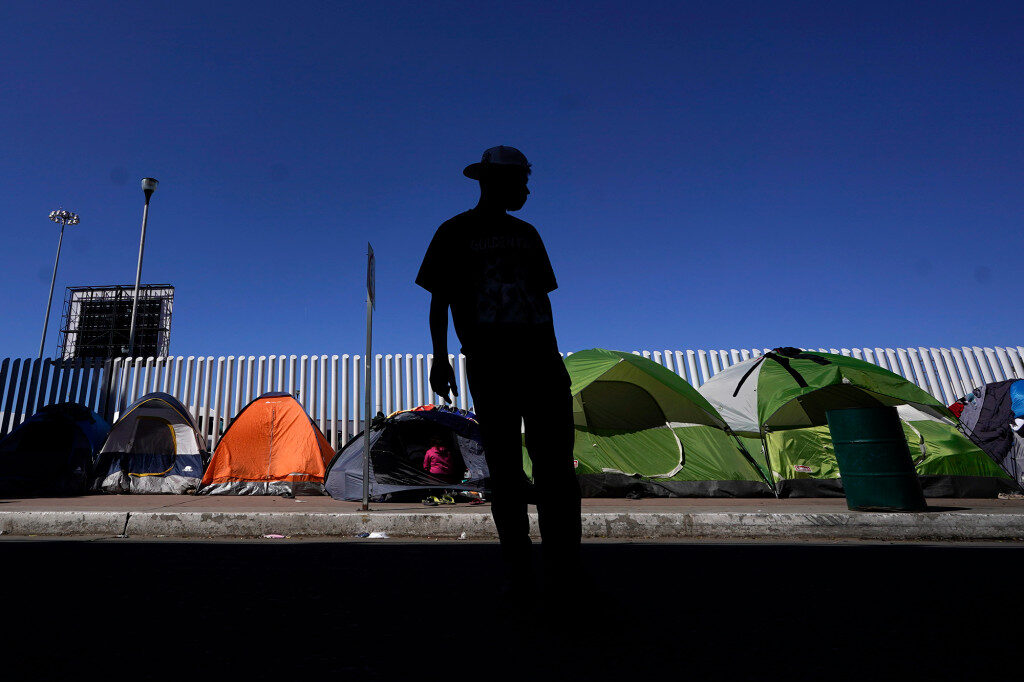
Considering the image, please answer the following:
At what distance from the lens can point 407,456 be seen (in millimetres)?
8172

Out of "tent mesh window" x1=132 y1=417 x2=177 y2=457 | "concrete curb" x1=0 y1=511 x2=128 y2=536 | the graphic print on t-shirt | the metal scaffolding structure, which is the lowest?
"concrete curb" x1=0 y1=511 x2=128 y2=536

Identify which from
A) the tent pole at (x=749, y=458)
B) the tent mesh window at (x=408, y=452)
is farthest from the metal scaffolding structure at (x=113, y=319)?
the tent pole at (x=749, y=458)

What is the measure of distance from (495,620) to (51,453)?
9.79 meters

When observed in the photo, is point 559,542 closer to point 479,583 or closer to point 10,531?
point 479,583

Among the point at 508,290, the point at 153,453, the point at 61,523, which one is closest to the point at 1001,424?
the point at 508,290

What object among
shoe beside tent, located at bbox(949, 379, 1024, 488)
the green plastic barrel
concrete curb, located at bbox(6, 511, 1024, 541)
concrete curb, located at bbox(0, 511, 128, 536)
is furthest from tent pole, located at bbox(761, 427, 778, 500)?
concrete curb, located at bbox(0, 511, 128, 536)

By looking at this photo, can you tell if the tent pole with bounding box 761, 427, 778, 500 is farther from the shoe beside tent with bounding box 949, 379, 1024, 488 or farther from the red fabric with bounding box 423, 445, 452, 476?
the red fabric with bounding box 423, 445, 452, 476

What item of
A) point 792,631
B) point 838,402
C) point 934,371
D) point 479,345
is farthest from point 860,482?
point 934,371

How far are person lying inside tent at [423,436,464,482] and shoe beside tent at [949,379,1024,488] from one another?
675 cm

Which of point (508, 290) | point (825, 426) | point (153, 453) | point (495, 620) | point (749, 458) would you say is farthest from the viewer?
point (153, 453)

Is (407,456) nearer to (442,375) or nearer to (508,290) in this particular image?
(442,375)

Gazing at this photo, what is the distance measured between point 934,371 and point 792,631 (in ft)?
41.5

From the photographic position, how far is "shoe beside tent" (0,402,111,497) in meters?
8.54

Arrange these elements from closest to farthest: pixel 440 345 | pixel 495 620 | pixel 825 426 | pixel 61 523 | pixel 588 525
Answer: pixel 495 620, pixel 440 345, pixel 588 525, pixel 61 523, pixel 825 426
